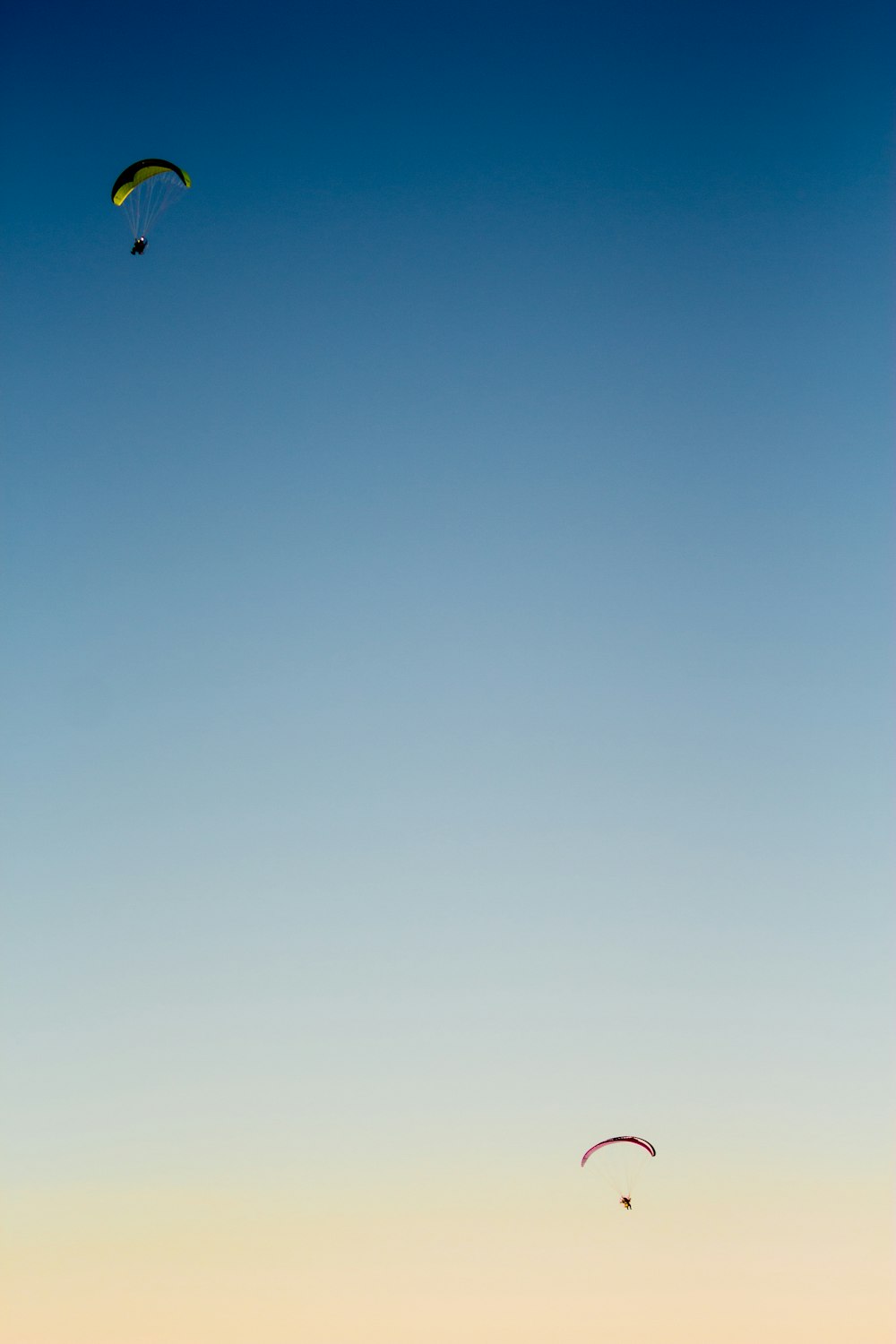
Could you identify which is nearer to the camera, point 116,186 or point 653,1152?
point 116,186

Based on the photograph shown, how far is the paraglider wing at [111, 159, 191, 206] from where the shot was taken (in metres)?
31.6

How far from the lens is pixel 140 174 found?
31.9 m

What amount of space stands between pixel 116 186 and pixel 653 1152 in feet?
102

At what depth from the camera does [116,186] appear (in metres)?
32.1

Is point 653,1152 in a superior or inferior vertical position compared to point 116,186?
inferior

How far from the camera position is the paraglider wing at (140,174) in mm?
31641

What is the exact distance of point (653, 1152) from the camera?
40656 millimetres
